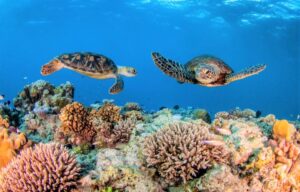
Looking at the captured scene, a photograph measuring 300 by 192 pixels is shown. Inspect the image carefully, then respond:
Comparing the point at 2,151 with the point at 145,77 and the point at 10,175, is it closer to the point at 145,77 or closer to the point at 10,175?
the point at 10,175

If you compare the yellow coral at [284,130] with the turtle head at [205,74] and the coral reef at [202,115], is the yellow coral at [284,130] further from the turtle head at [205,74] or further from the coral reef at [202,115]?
the coral reef at [202,115]

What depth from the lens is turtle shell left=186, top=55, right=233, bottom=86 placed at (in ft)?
24.9

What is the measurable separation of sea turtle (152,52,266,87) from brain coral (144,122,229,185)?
222cm

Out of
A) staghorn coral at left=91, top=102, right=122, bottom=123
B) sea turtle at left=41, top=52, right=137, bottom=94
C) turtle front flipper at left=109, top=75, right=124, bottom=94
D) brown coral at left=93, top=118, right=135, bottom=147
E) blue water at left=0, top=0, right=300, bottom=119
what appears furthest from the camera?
blue water at left=0, top=0, right=300, bottom=119

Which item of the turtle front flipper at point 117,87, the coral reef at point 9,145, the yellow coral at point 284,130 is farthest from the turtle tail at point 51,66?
the yellow coral at point 284,130

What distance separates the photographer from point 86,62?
8.83m

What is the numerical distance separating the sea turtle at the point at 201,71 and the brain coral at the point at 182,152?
2.22 meters

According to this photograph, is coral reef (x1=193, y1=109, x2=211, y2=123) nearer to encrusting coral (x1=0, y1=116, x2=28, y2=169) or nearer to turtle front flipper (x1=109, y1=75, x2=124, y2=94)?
turtle front flipper (x1=109, y1=75, x2=124, y2=94)

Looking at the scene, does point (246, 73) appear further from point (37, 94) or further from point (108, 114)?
point (37, 94)

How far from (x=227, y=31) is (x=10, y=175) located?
4410cm

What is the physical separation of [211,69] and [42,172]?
14.5ft

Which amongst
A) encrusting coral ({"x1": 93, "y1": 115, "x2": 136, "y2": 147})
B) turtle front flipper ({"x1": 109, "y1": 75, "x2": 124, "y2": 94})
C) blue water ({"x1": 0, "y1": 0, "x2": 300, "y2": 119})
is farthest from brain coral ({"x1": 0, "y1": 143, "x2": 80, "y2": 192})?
blue water ({"x1": 0, "y1": 0, "x2": 300, "y2": 119})

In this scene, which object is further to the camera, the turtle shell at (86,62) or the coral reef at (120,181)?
the turtle shell at (86,62)

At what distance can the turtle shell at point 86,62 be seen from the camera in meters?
8.78
